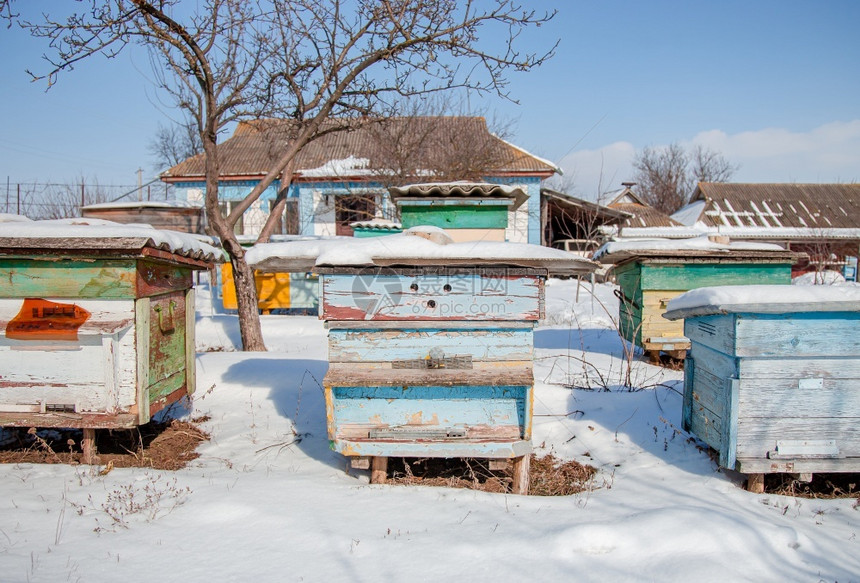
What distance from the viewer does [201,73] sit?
761 centimetres

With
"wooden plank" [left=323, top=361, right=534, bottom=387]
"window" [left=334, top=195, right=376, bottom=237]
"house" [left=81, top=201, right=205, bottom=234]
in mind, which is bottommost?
"wooden plank" [left=323, top=361, right=534, bottom=387]

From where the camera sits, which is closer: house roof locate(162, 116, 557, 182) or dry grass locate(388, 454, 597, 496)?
dry grass locate(388, 454, 597, 496)

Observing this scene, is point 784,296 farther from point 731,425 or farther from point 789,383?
point 731,425

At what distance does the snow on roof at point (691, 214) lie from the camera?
23095 millimetres

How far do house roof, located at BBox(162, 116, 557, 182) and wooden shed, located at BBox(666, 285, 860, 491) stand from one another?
12.2m

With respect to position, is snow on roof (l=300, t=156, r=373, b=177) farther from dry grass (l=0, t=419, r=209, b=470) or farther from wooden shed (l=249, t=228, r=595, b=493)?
wooden shed (l=249, t=228, r=595, b=493)

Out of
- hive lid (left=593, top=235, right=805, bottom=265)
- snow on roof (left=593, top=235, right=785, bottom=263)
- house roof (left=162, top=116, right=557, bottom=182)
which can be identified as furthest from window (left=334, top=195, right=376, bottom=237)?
hive lid (left=593, top=235, right=805, bottom=265)

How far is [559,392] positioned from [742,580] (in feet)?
9.76

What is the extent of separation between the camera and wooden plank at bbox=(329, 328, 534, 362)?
3404 millimetres

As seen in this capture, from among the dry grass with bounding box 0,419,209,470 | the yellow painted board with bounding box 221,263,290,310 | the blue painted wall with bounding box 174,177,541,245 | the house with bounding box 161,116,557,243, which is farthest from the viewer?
the blue painted wall with bounding box 174,177,541,245

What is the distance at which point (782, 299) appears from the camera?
321cm

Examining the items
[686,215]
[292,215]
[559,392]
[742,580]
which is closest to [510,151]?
[292,215]

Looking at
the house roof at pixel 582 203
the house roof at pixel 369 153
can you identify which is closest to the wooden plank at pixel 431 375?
the house roof at pixel 369 153

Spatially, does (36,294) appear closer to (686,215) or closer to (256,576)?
(256,576)
